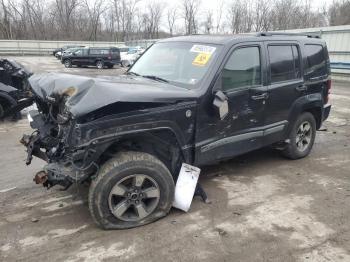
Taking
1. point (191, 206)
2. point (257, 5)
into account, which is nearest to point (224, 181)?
point (191, 206)

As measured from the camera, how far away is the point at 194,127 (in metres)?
4.24

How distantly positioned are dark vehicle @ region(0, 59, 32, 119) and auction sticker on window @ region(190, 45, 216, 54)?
5.49 metres

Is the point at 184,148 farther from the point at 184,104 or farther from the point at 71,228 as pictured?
the point at 71,228

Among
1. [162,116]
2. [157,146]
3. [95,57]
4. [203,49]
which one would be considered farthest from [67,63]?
[162,116]

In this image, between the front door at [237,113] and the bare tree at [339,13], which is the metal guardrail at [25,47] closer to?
the bare tree at [339,13]

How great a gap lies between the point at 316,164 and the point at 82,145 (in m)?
4.09

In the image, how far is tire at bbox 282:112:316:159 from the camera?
19.4 ft

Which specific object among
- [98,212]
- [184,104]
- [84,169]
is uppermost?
[184,104]

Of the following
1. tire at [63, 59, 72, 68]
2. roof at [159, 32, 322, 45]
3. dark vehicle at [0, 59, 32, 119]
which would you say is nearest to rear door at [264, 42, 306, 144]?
roof at [159, 32, 322, 45]

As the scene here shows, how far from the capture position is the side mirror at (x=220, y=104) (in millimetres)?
4215

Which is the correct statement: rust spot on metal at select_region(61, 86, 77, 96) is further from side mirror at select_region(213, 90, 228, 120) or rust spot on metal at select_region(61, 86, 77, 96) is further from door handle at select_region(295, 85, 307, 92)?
door handle at select_region(295, 85, 307, 92)

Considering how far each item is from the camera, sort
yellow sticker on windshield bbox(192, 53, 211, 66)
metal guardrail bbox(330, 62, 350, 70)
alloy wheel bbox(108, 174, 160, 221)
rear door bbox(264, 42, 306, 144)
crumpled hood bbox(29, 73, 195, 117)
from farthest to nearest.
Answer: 1. metal guardrail bbox(330, 62, 350, 70)
2. rear door bbox(264, 42, 306, 144)
3. yellow sticker on windshield bbox(192, 53, 211, 66)
4. alloy wheel bbox(108, 174, 160, 221)
5. crumpled hood bbox(29, 73, 195, 117)

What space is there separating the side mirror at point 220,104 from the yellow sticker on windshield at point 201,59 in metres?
0.46

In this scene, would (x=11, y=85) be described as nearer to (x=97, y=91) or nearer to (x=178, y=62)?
(x=178, y=62)
